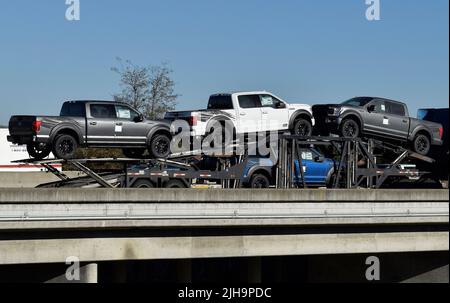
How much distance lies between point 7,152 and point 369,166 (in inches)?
892

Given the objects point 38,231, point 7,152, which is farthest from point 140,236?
point 7,152

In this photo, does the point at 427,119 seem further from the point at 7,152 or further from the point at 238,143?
the point at 7,152

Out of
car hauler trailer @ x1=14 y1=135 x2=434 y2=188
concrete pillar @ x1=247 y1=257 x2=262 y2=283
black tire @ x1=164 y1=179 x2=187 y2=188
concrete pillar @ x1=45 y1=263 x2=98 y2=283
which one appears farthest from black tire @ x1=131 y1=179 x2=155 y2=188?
concrete pillar @ x1=45 y1=263 x2=98 y2=283

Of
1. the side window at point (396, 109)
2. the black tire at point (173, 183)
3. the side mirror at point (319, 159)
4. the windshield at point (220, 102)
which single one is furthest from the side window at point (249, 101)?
the side window at point (396, 109)

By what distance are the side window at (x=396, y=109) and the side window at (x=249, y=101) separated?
3.97 meters

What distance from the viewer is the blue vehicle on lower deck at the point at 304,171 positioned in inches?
934

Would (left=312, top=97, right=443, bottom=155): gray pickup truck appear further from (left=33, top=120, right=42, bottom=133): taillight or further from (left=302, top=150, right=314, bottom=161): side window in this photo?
(left=33, top=120, right=42, bottom=133): taillight

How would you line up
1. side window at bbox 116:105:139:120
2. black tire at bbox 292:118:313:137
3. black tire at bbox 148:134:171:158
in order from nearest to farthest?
side window at bbox 116:105:139:120, black tire at bbox 148:134:171:158, black tire at bbox 292:118:313:137

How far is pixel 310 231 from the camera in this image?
18.0 metres

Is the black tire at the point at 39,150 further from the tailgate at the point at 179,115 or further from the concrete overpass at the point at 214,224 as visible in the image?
the concrete overpass at the point at 214,224

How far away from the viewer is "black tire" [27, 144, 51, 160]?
22.4 metres

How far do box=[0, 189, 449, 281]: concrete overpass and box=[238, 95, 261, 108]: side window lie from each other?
7.09 m

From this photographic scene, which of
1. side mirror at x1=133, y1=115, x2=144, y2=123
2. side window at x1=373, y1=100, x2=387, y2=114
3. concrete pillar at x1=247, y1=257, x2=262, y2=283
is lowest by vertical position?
concrete pillar at x1=247, y1=257, x2=262, y2=283

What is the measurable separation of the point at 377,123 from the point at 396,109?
1041mm
